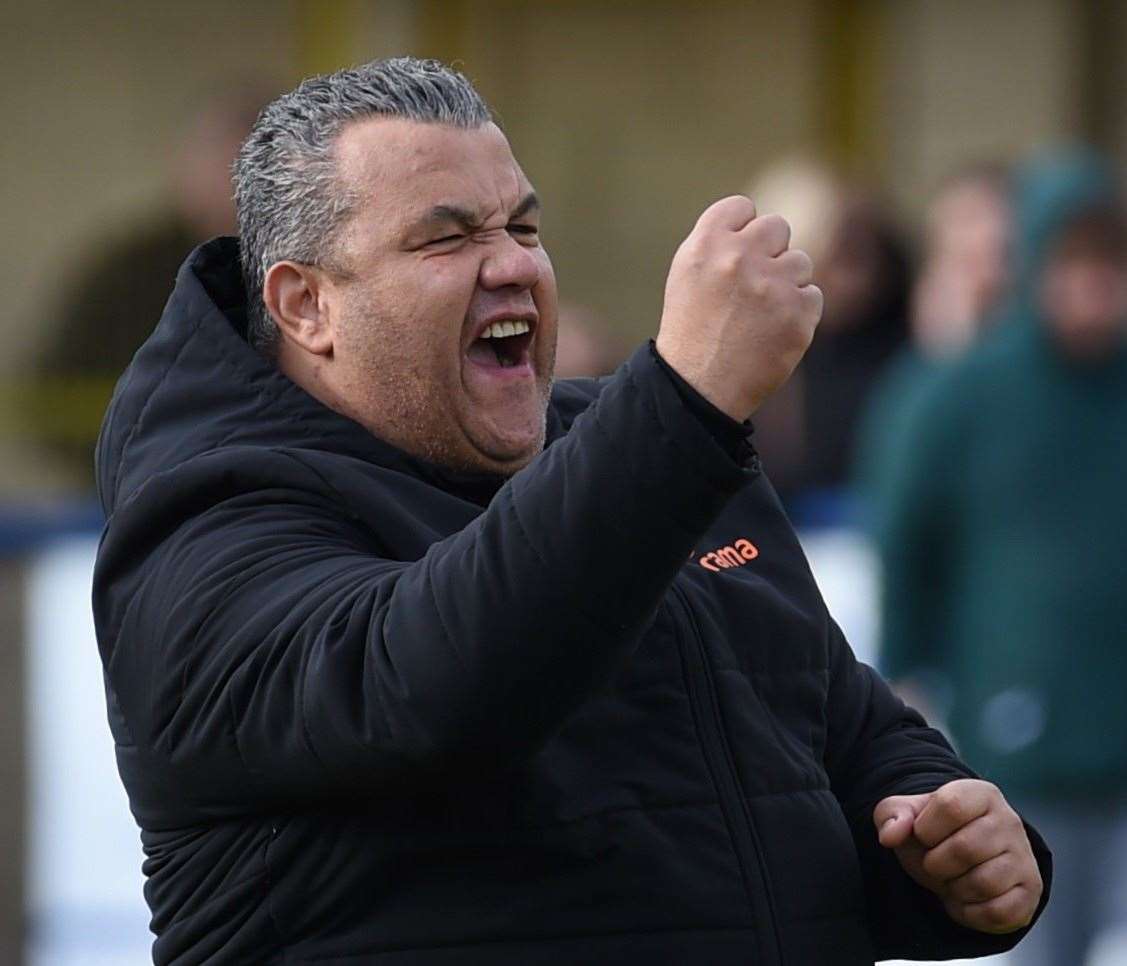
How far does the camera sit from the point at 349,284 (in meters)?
2.76

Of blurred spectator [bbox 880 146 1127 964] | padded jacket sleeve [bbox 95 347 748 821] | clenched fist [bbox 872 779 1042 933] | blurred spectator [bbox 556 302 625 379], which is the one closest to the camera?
padded jacket sleeve [bbox 95 347 748 821]

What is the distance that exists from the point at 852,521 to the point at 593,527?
4421mm

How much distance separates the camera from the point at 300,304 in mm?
2818

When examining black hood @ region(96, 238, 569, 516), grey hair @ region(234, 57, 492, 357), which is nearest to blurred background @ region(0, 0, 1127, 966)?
grey hair @ region(234, 57, 492, 357)

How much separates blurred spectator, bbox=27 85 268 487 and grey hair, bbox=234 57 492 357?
2.15 m

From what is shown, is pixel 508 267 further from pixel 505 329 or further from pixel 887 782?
pixel 887 782

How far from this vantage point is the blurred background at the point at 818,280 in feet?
18.5

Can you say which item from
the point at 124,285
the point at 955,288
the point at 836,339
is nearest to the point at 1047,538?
the point at 955,288

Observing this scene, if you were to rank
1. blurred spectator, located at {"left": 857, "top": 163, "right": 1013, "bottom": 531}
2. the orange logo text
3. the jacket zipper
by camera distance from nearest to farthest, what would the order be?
the jacket zipper, the orange logo text, blurred spectator, located at {"left": 857, "top": 163, "right": 1013, "bottom": 531}

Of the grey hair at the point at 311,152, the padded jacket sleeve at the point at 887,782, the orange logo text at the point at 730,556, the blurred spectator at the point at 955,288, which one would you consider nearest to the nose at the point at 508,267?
the grey hair at the point at 311,152

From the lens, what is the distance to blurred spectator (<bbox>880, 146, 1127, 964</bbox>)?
18.4 ft

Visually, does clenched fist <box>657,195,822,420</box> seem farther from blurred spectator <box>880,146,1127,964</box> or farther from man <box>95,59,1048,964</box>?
blurred spectator <box>880,146,1127,964</box>

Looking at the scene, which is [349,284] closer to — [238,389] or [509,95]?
[238,389]

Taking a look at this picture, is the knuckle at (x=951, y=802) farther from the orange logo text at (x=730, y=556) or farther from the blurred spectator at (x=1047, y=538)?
the blurred spectator at (x=1047, y=538)
